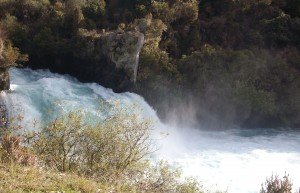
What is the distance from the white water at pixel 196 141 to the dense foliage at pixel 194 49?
193cm

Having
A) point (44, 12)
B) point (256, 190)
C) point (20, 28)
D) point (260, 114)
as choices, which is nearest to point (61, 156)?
point (256, 190)

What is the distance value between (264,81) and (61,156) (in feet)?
99.8

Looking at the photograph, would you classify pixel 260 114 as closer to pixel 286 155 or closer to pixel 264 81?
pixel 264 81

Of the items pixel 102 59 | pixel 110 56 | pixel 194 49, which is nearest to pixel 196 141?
pixel 110 56

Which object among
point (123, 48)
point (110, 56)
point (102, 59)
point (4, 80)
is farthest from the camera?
point (102, 59)

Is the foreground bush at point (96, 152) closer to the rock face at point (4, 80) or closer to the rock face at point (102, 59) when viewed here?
the rock face at point (4, 80)

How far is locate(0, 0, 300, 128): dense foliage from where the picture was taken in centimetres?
4066

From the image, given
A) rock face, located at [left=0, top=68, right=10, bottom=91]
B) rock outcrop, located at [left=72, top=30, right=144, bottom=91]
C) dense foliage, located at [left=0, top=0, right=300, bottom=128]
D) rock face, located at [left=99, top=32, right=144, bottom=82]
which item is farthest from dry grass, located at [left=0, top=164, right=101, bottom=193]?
dense foliage, located at [left=0, top=0, right=300, bottom=128]

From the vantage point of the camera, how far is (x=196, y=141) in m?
39.8

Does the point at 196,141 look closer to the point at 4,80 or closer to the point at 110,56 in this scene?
the point at 110,56

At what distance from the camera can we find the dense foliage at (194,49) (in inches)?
1601

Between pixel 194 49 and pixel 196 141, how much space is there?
11.9 metres

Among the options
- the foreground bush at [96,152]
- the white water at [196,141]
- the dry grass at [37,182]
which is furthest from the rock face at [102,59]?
the dry grass at [37,182]

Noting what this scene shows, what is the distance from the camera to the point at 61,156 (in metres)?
19.8
